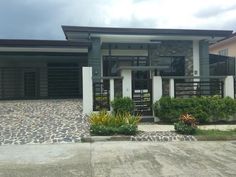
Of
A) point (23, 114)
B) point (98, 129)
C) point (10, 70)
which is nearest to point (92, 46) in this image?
point (10, 70)

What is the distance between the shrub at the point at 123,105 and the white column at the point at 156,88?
107 centimetres

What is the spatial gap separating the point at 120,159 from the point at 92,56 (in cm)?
1405

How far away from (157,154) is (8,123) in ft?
23.5

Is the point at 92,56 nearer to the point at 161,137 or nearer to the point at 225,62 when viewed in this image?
the point at 225,62

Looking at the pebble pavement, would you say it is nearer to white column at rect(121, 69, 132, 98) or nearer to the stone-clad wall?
white column at rect(121, 69, 132, 98)

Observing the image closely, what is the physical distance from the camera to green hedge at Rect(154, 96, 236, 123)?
49.8ft

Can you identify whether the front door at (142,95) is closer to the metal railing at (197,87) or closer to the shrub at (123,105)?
the shrub at (123,105)

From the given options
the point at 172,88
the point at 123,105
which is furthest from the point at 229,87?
the point at 123,105

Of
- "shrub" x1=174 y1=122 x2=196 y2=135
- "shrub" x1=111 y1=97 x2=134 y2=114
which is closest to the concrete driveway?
"shrub" x1=174 y1=122 x2=196 y2=135

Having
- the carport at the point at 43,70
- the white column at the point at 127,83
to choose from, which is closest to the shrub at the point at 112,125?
the white column at the point at 127,83

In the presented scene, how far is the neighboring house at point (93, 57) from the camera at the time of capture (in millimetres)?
21859

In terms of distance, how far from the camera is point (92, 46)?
22.3 m

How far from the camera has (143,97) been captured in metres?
16.3

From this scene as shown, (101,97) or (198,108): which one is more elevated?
(101,97)
